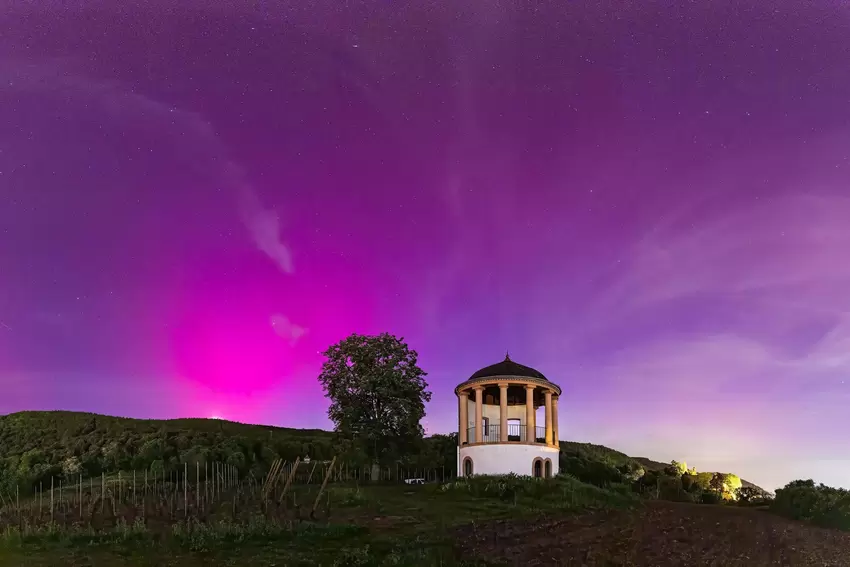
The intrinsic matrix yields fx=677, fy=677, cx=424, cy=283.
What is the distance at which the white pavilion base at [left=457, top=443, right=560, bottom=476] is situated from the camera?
109ft

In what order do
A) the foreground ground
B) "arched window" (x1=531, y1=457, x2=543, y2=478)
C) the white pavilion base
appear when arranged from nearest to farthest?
the foreground ground → the white pavilion base → "arched window" (x1=531, y1=457, x2=543, y2=478)

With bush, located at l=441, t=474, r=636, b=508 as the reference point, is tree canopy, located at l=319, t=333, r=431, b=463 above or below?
above

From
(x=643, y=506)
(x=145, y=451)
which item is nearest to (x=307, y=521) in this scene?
(x=643, y=506)

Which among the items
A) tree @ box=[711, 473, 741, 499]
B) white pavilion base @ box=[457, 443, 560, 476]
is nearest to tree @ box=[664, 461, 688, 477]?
tree @ box=[711, 473, 741, 499]

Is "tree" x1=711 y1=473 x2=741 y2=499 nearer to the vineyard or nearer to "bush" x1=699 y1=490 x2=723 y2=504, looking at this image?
"bush" x1=699 y1=490 x2=723 y2=504

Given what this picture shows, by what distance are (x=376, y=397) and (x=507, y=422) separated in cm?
810

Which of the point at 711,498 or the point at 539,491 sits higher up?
the point at 539,491

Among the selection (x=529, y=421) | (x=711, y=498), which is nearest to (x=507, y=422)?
(x=529, y=421)

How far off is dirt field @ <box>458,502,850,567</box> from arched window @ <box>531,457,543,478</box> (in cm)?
988

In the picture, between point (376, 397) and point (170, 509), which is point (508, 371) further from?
point (170, 509)

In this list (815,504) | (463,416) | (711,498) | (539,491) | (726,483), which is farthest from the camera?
(726,483)

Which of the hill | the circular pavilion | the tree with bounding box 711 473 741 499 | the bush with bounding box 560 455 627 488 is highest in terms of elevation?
the circular pavilion

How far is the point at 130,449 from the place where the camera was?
155 feet

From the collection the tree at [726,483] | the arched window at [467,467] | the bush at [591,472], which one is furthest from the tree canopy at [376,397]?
the tree at [726,483]
